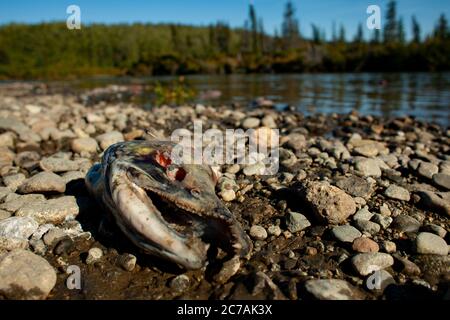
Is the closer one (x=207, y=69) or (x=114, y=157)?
(x=114, y=157)

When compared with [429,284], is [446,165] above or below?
above

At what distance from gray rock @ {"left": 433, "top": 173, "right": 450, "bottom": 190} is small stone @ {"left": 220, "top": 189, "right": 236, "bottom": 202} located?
1.83 metres

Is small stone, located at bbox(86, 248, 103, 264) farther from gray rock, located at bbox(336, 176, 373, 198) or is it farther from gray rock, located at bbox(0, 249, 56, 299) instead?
gray rock, located at bbox(336, 176, 373, 198)

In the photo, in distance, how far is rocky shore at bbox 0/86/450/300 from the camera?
6.00 ft

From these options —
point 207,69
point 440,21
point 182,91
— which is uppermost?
point 440,21

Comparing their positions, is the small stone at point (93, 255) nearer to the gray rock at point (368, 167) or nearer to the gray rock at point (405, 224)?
the gray rock at point (405, 224)

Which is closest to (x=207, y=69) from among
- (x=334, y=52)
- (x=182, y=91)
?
(x=334, y=52)

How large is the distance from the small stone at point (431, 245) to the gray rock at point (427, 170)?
1.28 m

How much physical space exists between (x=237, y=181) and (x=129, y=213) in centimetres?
150

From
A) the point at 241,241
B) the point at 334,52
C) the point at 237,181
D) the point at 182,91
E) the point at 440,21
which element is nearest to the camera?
the point at 241,241

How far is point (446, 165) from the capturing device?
3561mm

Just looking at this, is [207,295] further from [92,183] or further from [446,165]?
[446,165]

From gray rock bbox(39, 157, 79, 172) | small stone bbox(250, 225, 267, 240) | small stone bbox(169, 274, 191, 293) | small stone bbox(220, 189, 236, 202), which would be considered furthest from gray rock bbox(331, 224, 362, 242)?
gray rock bbox(39, 157, 79, 172)

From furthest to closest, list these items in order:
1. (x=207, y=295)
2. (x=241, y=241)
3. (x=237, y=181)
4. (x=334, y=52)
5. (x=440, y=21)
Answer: (x=440, y=21), (x=334, y=52), (x=237, y=181), (x=241, y=241), (x=207, y=295)
